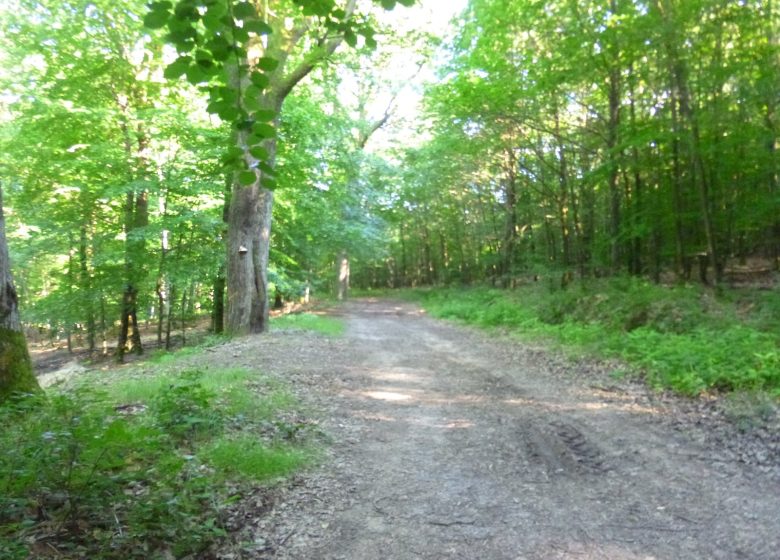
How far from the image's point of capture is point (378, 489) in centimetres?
461

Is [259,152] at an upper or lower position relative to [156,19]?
lower

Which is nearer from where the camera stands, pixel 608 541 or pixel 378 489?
pixel 608 541

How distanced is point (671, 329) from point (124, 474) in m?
9.80

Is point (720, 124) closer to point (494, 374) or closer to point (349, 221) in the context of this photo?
point (494, 374)

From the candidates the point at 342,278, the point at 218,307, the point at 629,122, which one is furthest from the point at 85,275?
the point at 342,278

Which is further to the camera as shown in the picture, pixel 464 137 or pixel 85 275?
pixel 464 137

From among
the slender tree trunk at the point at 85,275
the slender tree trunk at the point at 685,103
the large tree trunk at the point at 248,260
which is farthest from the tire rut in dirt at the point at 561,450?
the slender tree trunk at the point at 85,275

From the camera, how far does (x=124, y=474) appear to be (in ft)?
12.5

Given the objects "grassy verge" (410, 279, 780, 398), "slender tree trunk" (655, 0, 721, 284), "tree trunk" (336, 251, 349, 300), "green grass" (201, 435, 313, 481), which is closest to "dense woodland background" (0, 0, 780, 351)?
"slender tree trunk" (655, 0, 721, 284)

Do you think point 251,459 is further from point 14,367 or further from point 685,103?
point 685,103

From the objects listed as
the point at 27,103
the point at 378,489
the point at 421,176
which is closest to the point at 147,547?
the point at 378,489

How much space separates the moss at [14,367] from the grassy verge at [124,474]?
0.47 m

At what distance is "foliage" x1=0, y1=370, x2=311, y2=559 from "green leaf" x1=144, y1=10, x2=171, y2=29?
2.72 metres

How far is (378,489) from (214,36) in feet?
12.3
